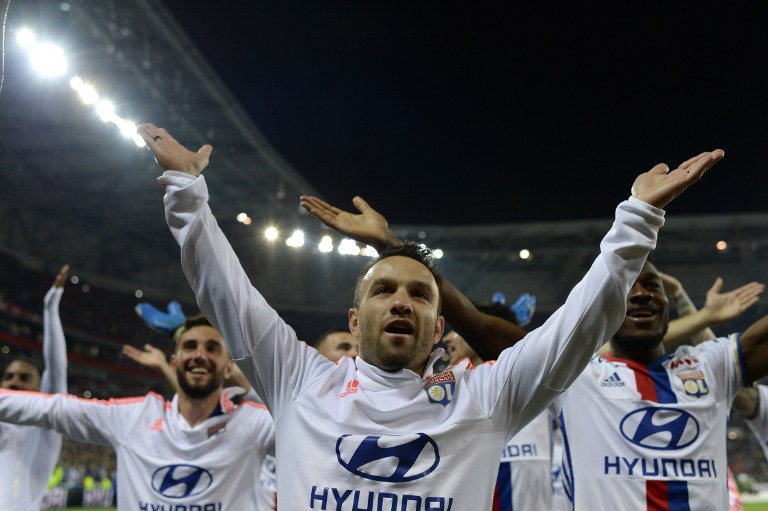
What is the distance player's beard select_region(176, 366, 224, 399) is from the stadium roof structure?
41.1ft

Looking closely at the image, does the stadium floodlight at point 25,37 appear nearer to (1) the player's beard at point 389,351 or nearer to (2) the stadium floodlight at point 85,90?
(2) the stadium floodlight at point 85,90

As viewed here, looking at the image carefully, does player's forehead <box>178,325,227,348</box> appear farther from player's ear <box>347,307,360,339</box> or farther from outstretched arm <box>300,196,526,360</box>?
player's ear <box>347,307,360,339</box>

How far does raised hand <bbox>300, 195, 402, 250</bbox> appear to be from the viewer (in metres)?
2.74

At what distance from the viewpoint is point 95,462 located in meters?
21.7

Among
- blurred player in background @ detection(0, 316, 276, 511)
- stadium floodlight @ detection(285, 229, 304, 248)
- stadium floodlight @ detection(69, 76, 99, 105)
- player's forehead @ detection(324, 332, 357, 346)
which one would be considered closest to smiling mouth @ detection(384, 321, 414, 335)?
blurred player in background @ detection(0, 316, 276, 511)

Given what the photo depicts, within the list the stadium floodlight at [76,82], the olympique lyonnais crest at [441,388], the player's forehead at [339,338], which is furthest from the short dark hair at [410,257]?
the stadium floodlight at [76,82]

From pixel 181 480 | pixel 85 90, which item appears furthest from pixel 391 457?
pixel 85 90

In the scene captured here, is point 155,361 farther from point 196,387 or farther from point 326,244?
point 326,244

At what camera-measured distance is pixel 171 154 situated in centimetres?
240

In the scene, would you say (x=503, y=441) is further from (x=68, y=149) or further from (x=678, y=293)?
(x=68, y=149)

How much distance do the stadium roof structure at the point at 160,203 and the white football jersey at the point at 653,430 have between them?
46.9ft

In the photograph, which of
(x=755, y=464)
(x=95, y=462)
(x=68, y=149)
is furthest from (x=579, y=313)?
(x=755, y=464)

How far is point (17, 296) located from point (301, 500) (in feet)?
80.9

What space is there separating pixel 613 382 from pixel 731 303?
120 cm
